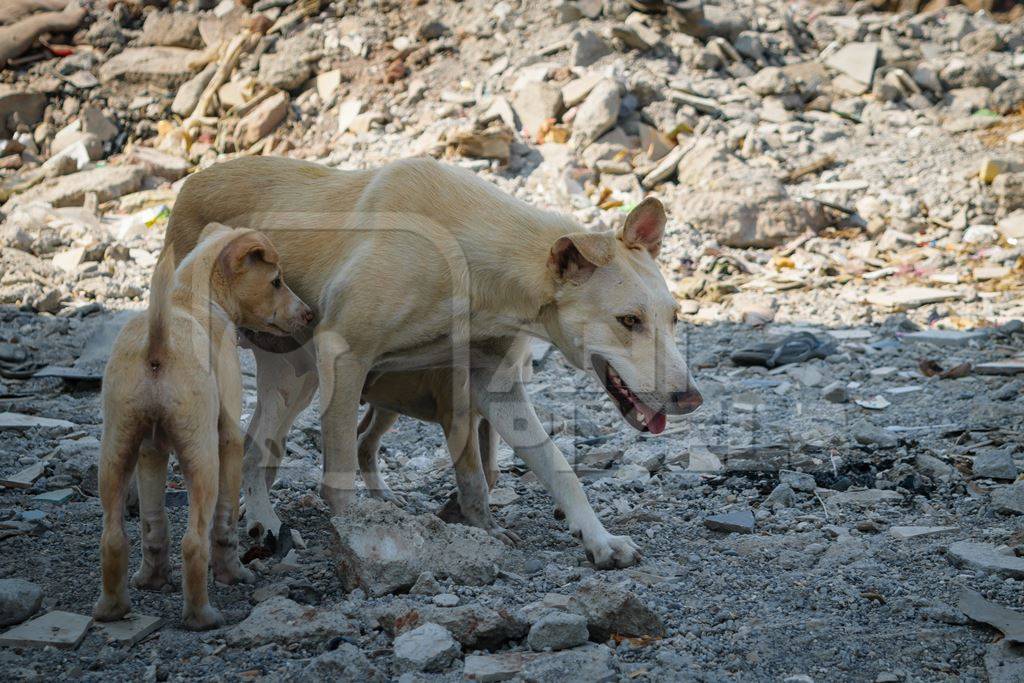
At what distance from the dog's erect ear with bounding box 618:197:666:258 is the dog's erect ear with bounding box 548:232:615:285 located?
0.32 feet

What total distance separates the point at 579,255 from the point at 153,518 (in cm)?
196

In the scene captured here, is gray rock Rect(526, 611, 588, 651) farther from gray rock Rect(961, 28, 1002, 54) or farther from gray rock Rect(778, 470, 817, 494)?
gray rock Rect(961, 28, 1002, 54)

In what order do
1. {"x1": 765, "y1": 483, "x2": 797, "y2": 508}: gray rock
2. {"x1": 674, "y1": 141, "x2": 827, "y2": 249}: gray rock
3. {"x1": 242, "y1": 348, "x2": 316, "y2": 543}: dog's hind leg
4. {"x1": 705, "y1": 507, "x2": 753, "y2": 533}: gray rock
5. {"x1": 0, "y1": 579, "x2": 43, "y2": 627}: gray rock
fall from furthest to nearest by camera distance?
{"x1": 674, "y1": 141, "x2": 827, "y2": 249}: gray rock
{"x1": 765, "y1": 483, "x2": 797, "y2": 508}: gray rock
{"x1": 242, "y1": 348, "x2": 316, "y2": 543}: dog's hind leg
{"x1": 705, "y1": 507, "x2": 753, "y2": 533}: gray rock
{"x1": 0, "y1": 579, "x2": 43, "y2": 627}: gray rock

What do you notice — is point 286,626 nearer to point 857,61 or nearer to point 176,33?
point 857,61

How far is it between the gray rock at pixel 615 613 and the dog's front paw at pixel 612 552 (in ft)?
2.38

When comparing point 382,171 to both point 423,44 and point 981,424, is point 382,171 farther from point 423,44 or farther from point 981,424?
point 423,44

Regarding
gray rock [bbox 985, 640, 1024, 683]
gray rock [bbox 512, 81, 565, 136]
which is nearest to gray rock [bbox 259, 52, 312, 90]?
gray rock [bbox 512, 81, 565, 136]

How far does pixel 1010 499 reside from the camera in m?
4.80

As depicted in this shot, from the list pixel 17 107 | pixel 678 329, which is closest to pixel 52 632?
pixel 678 329

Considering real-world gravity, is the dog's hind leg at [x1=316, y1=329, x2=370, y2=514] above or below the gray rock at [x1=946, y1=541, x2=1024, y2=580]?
above

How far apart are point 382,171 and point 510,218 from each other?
680 millimetres

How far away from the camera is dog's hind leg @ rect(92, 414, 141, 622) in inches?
140

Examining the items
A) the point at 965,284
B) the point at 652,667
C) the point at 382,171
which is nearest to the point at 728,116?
the point at 965,284

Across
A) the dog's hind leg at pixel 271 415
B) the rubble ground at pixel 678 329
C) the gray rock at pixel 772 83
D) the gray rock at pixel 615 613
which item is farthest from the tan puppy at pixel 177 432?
the gray rock at pixel 772 83
